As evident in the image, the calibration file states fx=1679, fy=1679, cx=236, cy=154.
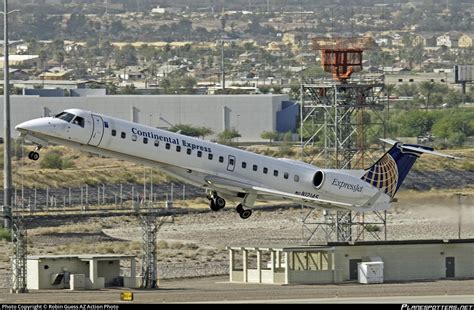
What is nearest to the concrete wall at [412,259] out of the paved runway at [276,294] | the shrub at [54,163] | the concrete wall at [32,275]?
the paved runway at [276,294]

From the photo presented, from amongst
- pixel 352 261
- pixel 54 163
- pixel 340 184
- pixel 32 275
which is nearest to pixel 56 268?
pixel 32 275

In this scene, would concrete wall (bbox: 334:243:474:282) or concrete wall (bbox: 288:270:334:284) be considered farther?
concrete wall (bbox: 334:243:474:282)

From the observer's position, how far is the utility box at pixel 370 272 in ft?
298

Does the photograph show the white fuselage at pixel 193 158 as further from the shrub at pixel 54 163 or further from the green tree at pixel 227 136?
the green tree at pixel 227 136

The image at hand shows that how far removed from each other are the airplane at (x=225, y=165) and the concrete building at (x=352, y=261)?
490 cm

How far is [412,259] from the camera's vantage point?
9438 centimetres

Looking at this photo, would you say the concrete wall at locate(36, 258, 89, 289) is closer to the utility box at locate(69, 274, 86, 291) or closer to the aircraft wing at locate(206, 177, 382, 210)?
the utility box at locate(69, 274, 86, 291)

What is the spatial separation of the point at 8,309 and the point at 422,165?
304ft

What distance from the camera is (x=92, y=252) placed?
10319 cm

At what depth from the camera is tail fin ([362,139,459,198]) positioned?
89.1m

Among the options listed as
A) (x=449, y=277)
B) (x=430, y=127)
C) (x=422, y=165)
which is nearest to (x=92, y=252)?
(x=449, y=277)

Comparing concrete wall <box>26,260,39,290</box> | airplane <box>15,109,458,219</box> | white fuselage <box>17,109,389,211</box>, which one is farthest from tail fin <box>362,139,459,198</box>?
concrete wall <box>26,260,39,290</box>

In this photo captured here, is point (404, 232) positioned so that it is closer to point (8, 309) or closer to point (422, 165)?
point (422, 165)

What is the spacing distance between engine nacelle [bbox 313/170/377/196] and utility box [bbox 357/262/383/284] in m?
5.44
